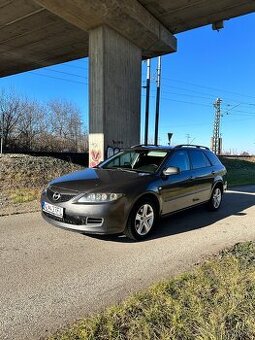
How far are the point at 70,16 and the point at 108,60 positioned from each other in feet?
6.75

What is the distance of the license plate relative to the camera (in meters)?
5.32

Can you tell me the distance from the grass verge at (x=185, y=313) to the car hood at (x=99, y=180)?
1860 mm

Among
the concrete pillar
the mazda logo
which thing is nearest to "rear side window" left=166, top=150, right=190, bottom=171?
the mazda logo

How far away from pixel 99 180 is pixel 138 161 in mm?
1392

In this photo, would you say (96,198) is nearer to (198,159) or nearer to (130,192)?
(130,192)

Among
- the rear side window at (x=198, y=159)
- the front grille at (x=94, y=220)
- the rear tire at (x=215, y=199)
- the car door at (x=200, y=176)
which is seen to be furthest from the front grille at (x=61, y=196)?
the rear tire at (x=215, y=199)

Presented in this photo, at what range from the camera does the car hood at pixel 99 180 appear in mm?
5344

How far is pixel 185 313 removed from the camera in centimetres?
315

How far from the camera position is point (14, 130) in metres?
42.8

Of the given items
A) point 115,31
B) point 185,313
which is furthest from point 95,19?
point 185,313

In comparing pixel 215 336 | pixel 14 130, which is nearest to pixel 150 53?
pixel 215 336

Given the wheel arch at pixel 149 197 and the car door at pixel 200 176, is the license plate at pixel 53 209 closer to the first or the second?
the wheel arch at pixel 149 197

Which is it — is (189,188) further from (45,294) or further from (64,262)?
(45,294)

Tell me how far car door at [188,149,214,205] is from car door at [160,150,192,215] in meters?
0.22
